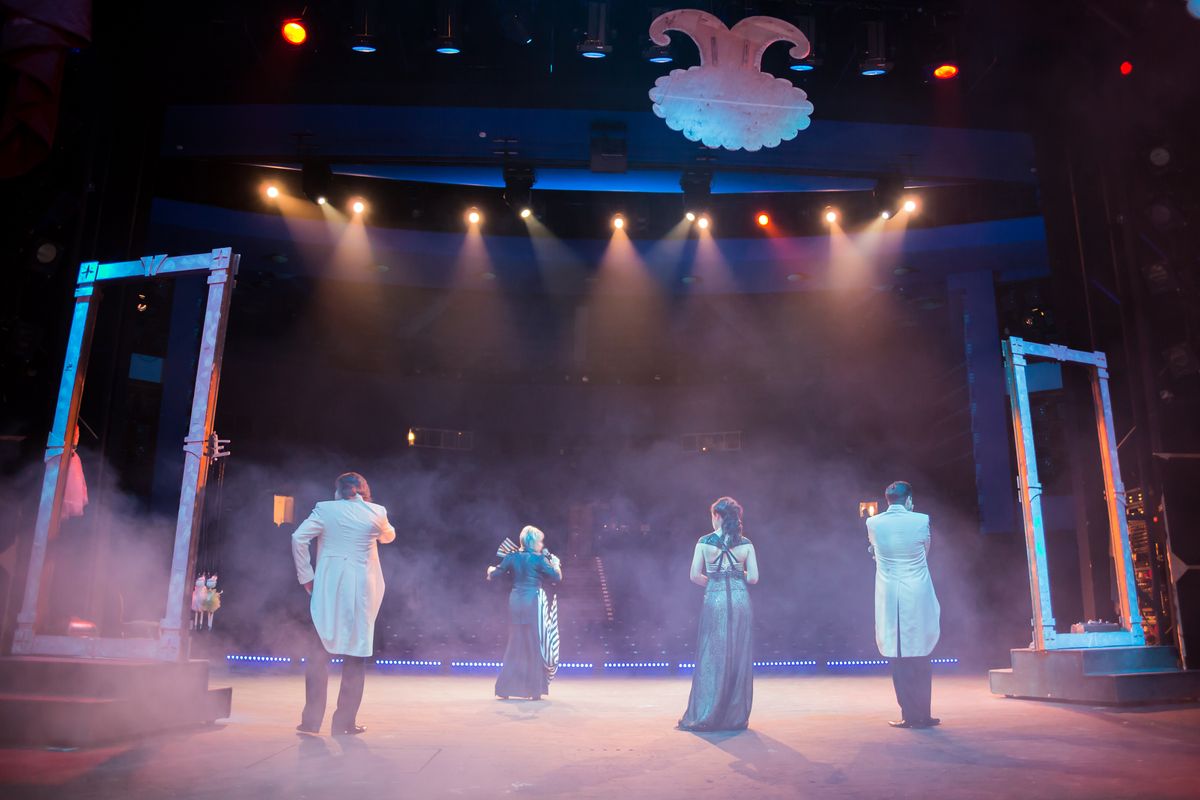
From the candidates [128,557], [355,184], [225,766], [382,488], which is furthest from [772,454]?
[225,766]

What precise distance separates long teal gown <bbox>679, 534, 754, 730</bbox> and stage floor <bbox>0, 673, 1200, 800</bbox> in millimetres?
191

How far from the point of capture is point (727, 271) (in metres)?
13.7

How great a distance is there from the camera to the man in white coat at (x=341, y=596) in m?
5.13

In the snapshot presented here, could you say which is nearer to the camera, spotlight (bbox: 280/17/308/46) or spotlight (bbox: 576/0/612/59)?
spotlight (bbox: 576/0/612/59)

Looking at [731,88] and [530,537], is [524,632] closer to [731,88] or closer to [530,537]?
[530,537]

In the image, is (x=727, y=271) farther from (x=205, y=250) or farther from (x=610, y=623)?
(x=205, y=250)

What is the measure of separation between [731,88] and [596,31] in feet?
4.29

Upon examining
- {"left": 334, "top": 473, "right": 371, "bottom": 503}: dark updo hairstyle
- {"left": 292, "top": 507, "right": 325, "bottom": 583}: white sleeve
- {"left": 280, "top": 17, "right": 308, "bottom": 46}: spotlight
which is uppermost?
{"left": 280, "top": 17, "right": 308, "bottom": 46}: spotlight

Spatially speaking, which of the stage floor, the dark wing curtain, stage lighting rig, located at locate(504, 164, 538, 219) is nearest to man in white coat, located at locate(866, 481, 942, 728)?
the stage floor

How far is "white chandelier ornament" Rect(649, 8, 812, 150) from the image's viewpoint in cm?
663

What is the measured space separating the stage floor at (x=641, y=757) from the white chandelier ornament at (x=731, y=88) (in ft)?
16.0

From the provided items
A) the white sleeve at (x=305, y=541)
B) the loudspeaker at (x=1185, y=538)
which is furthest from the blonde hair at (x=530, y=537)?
the loudspeaker at (x=1185, y=538)

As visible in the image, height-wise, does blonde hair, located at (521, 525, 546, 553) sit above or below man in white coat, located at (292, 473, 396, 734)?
above

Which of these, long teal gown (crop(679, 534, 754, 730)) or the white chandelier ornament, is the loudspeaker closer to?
long teal gown (crop(679, 534, 754, 730))
